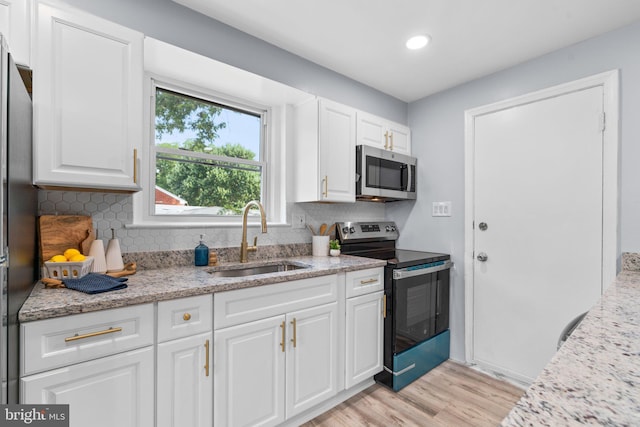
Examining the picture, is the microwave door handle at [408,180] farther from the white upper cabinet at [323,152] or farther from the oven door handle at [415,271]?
the oven door handle at [415,271]

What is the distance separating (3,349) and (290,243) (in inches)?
67.7

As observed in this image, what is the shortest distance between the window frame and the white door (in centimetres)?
167

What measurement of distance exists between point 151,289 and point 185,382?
1.44 feet

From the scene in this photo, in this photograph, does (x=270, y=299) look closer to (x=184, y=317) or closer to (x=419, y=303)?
(x=184, y=317)

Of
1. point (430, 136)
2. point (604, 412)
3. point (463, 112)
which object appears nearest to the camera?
point (604, 412)

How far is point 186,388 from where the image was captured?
1340 millimetres

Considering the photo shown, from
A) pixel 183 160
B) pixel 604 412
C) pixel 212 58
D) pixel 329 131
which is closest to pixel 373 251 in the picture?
pixel 329 131

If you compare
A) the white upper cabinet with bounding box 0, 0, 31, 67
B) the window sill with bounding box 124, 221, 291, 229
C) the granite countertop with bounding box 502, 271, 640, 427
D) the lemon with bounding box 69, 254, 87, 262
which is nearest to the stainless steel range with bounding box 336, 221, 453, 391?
the window sill with bounding box 124, 221, 291, 229

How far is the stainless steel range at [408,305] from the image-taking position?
2.16 meters

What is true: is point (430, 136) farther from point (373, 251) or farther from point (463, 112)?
point (373, 251)

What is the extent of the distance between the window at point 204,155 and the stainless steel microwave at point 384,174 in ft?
2.62

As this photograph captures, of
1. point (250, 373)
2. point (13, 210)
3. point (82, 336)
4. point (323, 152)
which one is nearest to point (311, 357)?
point (250, 373)

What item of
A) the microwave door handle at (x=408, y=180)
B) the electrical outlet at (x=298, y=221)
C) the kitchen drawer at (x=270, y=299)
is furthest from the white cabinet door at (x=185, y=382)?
the microwave door handle at (x=408, y=180)

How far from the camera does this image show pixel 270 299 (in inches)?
63.9
